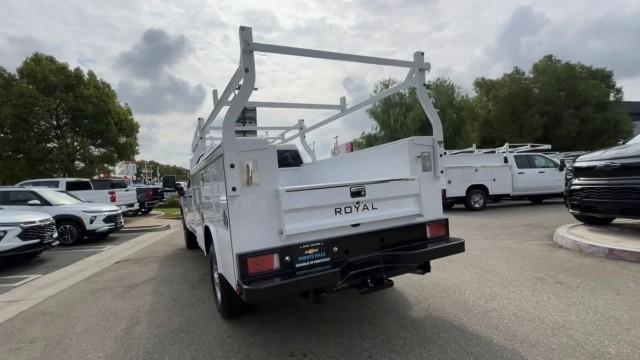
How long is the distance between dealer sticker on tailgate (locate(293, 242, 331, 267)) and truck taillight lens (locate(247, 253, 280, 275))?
0.18m

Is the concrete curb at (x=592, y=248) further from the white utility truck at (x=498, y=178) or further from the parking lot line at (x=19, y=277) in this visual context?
the parking lot line at (x=19, y=277)

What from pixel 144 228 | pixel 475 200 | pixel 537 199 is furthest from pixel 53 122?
pixel 537 199

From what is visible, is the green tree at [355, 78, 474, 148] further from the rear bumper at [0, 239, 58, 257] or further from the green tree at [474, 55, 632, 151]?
the rear bumper at [0, 239, 58, 257]

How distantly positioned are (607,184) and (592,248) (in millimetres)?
1220

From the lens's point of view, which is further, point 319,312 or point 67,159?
point 67,159

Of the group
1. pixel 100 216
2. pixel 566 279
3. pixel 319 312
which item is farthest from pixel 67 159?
pixel 566 279

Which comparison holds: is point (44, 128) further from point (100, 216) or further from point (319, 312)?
point (319, 312)

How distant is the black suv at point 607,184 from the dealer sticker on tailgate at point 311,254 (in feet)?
17.5

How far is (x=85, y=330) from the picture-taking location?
4344 mm

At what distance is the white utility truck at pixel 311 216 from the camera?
10.6ft

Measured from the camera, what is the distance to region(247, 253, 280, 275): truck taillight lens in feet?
10.5

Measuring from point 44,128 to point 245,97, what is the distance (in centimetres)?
2302

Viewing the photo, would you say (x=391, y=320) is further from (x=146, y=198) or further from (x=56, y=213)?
(x=146, y=198)

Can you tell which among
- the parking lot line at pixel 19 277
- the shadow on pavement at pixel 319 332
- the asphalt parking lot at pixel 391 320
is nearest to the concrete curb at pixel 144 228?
the parking lot line at pixel 19 277
